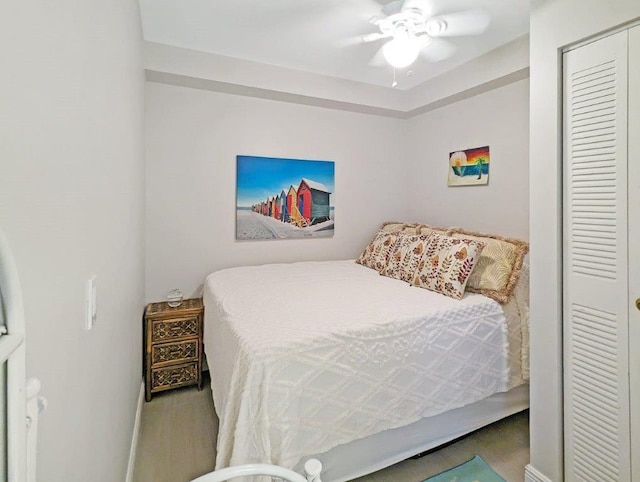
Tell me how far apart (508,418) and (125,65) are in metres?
2.93

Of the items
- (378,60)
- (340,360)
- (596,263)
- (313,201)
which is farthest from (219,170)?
(596,263)

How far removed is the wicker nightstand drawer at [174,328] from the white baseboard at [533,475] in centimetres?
218

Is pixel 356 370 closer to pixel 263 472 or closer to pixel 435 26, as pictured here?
pixel 263 472

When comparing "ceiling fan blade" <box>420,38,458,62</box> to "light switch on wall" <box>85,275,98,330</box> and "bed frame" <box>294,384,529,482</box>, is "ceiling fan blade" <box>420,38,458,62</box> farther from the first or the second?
"light switch on wall" <box>85,275,98,330</box>

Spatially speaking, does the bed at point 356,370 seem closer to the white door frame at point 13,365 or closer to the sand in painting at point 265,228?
the sand in painting at point 265,228

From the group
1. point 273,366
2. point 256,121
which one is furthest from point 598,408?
point 256,121

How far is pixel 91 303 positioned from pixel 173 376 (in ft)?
6.34

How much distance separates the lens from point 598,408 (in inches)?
55.4

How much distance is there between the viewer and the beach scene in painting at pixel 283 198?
301 centimetres

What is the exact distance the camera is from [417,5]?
1937mm

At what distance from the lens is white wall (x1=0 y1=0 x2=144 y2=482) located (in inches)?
17.6

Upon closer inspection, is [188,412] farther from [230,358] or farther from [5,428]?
[5,428]

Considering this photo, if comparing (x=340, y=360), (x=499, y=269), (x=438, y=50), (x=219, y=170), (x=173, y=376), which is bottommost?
(x=173, y=376)

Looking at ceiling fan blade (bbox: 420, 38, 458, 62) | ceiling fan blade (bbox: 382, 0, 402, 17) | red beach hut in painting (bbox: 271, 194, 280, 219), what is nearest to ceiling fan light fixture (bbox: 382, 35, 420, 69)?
ceiling fan blade (bbox: 382, 0, 402, 17)
